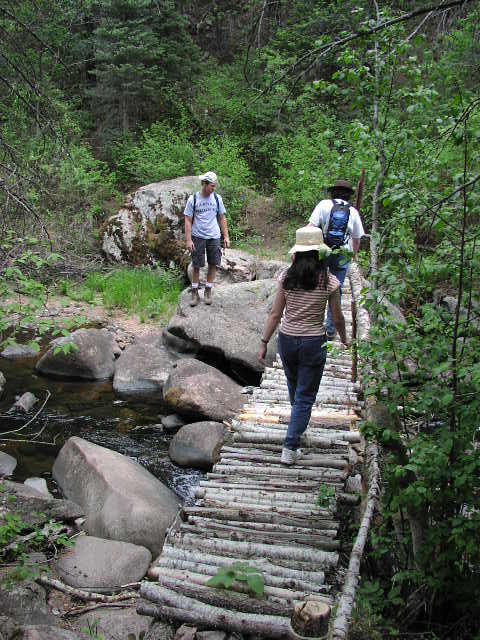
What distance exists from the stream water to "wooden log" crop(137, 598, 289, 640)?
125 inches

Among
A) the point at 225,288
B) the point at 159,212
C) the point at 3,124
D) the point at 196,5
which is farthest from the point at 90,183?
the point at 3,124

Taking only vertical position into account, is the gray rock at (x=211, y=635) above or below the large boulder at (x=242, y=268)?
below

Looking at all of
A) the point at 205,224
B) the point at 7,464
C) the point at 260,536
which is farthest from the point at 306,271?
the point at 205,224

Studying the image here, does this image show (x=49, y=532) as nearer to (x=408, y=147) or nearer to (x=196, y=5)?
(x=408, y=147)

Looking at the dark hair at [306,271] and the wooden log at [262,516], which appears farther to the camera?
the dark hair at [306,271]

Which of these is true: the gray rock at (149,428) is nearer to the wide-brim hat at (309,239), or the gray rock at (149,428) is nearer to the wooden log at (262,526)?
the wooden log at (262,526)

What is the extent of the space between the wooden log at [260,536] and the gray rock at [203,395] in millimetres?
3889

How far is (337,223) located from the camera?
23.3 feet

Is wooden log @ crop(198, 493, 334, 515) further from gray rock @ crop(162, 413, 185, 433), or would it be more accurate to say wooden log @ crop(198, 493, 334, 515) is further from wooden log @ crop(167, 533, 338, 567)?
gray rock @ crop(162, 413, 185, 433)

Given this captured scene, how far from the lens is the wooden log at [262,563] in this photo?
3.97m

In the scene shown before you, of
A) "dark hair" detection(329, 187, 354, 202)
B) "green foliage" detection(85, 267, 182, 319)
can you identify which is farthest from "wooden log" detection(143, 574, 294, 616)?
"green foliage" detection(85, 267, 182, 319)

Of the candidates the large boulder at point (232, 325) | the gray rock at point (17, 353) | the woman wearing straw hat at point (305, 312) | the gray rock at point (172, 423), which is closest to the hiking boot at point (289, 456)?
the woman wearing straw hat at point (305, 312)

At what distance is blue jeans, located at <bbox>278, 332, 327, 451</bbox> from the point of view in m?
4.88

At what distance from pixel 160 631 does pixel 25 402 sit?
6.08m
